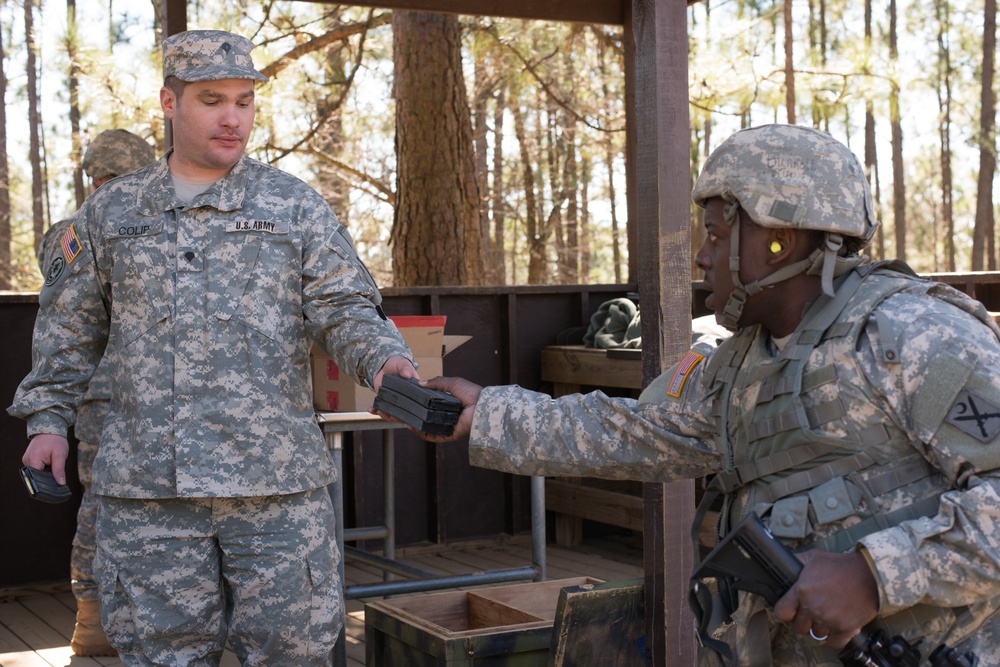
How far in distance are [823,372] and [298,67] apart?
9748mm

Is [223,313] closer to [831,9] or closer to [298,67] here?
[298,67]

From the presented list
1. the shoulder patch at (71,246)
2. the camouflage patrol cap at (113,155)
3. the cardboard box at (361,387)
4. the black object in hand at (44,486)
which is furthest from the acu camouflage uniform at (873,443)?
the camouflage patrol cap at (113,155)

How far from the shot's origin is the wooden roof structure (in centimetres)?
333

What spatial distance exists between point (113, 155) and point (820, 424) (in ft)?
11.0

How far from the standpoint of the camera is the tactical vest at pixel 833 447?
1905mm

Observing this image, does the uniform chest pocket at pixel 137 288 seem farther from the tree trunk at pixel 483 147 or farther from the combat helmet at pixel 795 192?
the tree trunk at pixel 483 147

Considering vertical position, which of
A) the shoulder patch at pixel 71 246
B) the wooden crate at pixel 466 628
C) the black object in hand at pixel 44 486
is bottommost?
the wooden crate at pixel 466 628

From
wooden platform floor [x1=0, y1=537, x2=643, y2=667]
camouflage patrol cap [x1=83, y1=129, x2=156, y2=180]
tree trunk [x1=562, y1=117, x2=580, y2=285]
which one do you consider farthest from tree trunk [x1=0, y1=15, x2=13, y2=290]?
camouflage patrol cap [x1=83, y1=129, x2=156, y2=180]

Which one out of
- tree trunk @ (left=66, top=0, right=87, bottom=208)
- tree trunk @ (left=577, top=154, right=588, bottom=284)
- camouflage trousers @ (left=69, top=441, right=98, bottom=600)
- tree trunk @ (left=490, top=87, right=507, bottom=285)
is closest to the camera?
camouflage trousers @ (left=69, top=441, right=98, bottom=600)

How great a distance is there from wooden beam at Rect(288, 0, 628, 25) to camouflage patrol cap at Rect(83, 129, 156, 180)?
1.17 metres

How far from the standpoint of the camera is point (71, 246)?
9.78ft

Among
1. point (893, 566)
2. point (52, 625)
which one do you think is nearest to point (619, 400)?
point (893, 566)

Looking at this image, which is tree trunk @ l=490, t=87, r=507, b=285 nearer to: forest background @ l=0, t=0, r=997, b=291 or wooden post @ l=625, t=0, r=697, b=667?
forest background @ l=0, t=0, r=997, b=291

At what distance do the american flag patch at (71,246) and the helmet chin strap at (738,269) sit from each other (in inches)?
65.8
